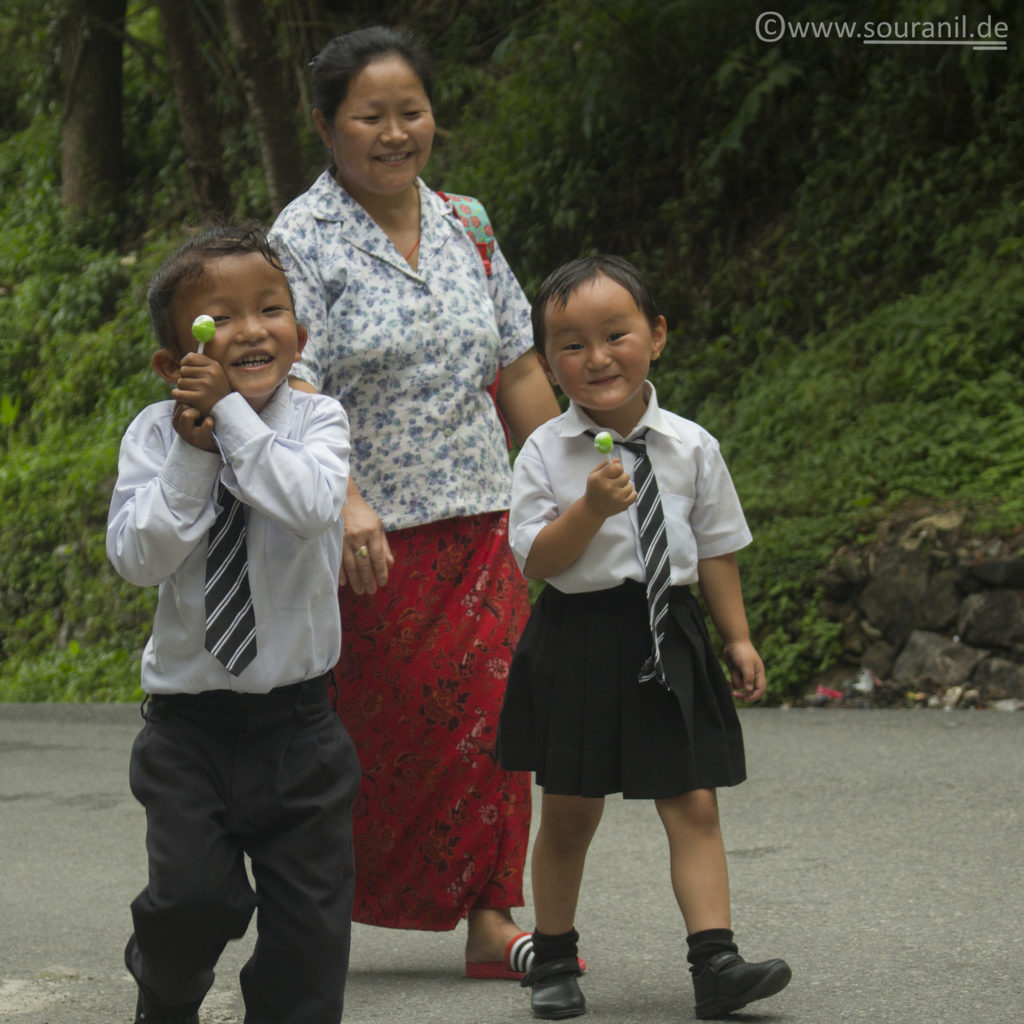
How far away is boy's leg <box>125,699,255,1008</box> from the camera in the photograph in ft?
8.47

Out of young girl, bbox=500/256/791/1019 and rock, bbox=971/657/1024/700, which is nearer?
young girl, bbox=500/256/791/1019

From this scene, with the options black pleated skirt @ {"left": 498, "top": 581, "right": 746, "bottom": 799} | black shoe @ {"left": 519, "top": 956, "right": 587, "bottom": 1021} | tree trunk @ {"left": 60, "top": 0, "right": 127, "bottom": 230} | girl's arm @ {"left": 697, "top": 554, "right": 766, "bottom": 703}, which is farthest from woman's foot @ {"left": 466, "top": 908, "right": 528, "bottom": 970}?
tree trunk @ {"left": 60, "top": 0, "right": 127, "bottom": 230}

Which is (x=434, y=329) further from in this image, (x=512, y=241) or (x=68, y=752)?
(x=512, y=241)

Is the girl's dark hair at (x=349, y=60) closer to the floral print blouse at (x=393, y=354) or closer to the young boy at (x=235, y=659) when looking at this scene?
the floral print blouse at (x=393, y=354)

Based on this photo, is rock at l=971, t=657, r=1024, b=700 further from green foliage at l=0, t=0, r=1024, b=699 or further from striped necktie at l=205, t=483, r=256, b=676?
striped necktie at l=205, t=483, r=256, b=676

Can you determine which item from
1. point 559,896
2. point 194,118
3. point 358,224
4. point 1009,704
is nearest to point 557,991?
point 559,896

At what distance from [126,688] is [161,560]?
26.0ft

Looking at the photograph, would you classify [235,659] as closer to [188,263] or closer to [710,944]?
[188,263]

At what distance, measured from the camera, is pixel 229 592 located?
8.71 ft

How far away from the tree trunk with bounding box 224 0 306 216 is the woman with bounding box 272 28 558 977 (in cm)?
702

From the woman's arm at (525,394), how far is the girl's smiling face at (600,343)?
2.09ft

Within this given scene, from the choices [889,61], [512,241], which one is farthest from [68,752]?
[889,61]

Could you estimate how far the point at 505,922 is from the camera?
12.1 ft

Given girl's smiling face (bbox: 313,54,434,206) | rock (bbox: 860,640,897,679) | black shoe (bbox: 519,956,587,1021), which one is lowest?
black shoe (bbox: 519,956,587,1021)
